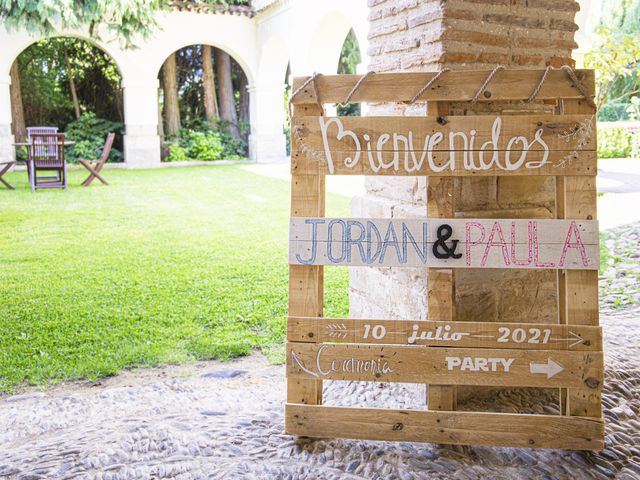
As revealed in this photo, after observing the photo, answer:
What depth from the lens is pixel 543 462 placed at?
2334mm

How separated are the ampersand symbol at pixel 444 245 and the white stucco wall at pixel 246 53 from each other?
11140 mm

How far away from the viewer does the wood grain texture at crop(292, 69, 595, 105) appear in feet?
7.57

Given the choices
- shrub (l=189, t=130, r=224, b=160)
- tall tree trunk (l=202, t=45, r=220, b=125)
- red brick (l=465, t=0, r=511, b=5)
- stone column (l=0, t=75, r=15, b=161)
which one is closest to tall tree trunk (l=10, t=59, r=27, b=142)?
stone column (l=0, t=75, r=15, b=161)

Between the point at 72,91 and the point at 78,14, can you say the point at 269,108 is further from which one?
the point at 78,14

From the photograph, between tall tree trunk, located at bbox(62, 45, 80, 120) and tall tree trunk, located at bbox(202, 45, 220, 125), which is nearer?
tall tree trunk, located at bbox(62, 45, 80, 120)

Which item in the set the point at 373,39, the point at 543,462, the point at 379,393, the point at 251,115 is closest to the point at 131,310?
the point at 379,393

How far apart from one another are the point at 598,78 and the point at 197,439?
344 inches

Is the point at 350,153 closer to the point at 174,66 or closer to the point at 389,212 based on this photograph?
the point at 389,212

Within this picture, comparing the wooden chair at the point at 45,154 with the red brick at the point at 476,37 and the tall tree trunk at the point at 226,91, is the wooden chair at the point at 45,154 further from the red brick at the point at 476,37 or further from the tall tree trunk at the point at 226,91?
the red brick at the point at 476,37

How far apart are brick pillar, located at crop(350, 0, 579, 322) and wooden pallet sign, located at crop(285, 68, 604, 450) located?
41cm

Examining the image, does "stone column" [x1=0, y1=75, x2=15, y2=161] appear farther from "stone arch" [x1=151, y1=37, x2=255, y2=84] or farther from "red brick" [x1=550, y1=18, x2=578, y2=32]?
"red brick" [x1=550, y1=18, x2=578, y2=32]

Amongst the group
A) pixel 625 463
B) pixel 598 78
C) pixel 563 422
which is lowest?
pixel 625 463

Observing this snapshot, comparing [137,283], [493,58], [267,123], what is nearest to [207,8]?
[267,123]

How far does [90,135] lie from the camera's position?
696 inches
